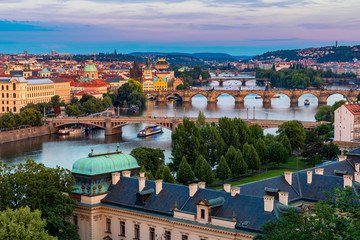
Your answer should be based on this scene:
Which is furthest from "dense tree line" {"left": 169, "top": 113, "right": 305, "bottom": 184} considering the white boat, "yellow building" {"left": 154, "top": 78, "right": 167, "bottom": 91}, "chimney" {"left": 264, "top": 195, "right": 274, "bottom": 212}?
"yellow building" {"left": 154, "top": 78, "right": 167, "bottom": 91}

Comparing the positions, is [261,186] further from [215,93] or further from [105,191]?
[215,93]

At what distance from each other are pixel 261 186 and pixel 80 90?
313 feet

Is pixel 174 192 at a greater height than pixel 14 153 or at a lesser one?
greater

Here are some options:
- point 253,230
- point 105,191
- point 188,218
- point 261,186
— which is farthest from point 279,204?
point 105,191

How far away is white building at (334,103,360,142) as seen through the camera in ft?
188

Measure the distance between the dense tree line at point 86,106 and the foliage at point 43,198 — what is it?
215 ft

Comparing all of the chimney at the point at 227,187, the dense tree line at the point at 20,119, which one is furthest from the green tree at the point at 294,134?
the dense tree line at the point at 20,119

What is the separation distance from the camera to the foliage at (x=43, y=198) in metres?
24.5

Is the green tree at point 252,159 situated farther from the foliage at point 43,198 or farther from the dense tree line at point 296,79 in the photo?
the dense tree line at point 296,79

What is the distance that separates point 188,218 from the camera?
76.8 feet

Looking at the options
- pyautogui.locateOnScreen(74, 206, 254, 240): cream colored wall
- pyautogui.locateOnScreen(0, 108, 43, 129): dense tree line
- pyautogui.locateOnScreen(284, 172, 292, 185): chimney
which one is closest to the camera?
pyautogui.locateOnScreen(74, 206, 254, 240): cream colored wall

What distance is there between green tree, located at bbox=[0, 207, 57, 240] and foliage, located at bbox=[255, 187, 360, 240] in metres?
7.24

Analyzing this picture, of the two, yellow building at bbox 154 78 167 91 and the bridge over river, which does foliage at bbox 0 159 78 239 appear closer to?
the bridge over river

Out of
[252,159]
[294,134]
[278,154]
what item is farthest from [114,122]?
[252,159]
